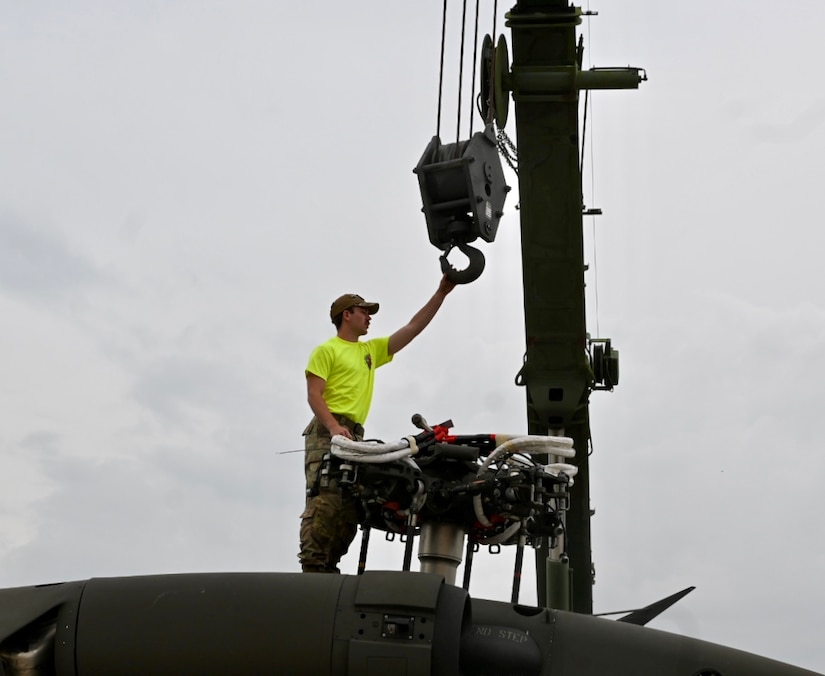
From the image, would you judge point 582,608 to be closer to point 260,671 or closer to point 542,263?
point 542,263

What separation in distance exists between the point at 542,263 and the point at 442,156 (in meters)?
2.91

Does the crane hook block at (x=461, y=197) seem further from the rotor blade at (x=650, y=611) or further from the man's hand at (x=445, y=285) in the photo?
the rotor blade at (x=650, y=611)

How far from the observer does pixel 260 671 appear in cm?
703

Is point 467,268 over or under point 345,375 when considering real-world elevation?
over

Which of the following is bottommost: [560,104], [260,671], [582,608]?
[260,671]

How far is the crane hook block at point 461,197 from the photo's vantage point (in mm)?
10156

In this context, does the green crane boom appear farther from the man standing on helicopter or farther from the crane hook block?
the man standing on helicopter

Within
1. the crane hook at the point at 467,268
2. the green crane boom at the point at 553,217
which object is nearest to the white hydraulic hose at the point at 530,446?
the crane hook at the point at 467,268

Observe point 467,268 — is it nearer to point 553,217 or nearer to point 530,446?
point 530,446

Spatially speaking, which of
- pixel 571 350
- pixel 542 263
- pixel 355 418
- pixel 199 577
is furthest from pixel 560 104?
pixel 199 577

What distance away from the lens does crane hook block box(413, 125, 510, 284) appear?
33.3ft

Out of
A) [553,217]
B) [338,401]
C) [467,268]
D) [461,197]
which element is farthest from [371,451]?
[553,217]

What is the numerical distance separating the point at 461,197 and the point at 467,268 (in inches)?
20.2

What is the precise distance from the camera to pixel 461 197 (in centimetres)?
1020
